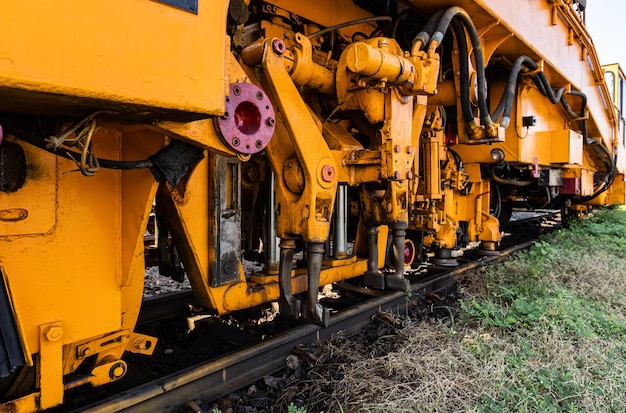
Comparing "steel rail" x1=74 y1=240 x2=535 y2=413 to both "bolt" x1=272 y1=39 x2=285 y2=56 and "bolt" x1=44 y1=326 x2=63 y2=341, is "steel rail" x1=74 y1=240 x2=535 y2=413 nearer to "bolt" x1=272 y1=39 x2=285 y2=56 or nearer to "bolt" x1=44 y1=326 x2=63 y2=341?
"bolt" x1=44 y1=326 x2=63 y2=341

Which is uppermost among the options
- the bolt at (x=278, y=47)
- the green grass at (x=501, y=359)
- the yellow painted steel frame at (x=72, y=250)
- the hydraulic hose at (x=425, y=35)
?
the hydraulic hose at (x=425, y=35)

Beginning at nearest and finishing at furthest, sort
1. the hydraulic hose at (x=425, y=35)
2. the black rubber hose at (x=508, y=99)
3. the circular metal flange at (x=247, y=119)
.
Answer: the circular metal flange at (x=247, y=119)
the hydraulic hose at (x=425, y=35)
the black rubber hose at (x=508, y=99)

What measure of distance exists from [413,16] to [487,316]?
8.33ft

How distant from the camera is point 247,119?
1.89 meters

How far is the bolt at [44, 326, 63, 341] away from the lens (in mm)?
1586

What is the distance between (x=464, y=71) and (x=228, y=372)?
2.78 m

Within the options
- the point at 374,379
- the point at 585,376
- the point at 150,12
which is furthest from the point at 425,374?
the point at 150,12

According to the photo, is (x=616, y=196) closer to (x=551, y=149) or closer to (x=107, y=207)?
(x=551, y=149)

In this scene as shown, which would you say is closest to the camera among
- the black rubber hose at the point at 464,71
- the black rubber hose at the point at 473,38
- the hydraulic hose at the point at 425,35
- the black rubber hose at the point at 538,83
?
the hydraulic hose at the point at 425,35

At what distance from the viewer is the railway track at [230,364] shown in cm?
191

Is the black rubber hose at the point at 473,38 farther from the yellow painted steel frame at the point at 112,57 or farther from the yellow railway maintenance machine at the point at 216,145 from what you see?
the yellow painted steel frame at the point at 112,57

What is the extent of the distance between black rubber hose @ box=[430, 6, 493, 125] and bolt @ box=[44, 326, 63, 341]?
2.60 m

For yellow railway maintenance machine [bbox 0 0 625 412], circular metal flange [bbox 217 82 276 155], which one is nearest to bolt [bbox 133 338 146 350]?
yellow railway maintenance machine [bbox 0 0 625 412]

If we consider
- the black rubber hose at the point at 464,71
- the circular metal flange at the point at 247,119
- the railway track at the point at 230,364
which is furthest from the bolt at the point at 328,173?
the black rubber hose at the point at 464,71
